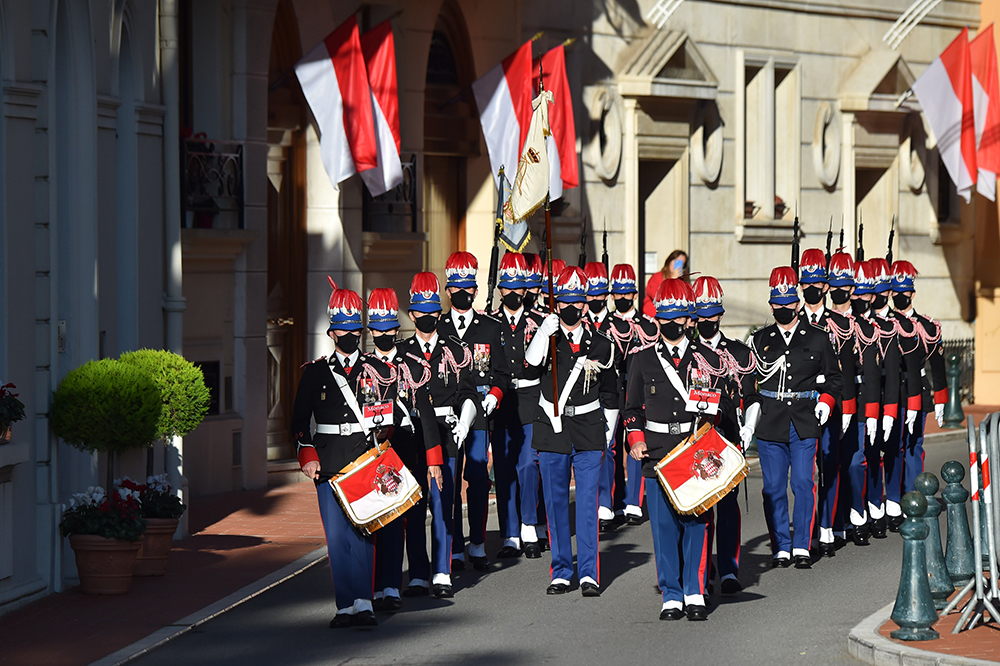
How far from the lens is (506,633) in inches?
387

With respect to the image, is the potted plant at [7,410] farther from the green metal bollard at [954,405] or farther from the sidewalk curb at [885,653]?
the green metal bollard at [954,405]

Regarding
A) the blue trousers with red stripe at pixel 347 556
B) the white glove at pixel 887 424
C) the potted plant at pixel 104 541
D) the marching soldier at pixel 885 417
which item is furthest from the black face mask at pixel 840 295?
the potted plant at pixel 104 541

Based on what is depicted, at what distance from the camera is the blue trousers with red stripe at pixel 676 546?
33.1 feet

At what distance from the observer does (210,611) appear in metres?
10.5

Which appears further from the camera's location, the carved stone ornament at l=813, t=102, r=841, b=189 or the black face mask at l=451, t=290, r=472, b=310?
the carved stone ornament at l=813, t=102, r=841, b=189

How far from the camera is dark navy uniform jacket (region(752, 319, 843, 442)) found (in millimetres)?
12398

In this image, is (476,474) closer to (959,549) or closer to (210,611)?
(210,611)

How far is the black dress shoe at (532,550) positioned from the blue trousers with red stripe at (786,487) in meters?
1.83

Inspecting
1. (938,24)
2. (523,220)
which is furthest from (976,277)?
(523,220)

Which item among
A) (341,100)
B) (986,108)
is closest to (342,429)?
(341,100)

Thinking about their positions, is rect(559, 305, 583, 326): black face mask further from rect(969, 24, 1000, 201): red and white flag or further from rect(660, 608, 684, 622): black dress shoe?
rect(969, 24, 1000, 201): red and white flag

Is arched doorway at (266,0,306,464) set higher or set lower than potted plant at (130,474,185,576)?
higher

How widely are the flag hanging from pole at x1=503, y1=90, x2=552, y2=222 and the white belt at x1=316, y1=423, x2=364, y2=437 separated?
2.52m

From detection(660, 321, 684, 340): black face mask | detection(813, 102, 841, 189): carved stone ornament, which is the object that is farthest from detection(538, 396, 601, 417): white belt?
detection(813, 102, 841, 189): carved stone ornament
